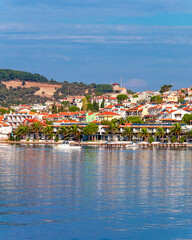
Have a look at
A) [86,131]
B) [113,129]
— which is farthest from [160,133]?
[86,131]

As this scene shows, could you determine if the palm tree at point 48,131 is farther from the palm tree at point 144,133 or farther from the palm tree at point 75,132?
the palm tree at point 144,133

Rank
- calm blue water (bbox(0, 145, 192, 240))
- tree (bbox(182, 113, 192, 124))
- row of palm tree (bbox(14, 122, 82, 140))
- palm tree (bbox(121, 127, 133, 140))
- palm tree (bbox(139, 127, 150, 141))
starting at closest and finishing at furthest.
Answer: calm blue water (bbox(0, 145, 192, 240)) < palm tree (bbox(139, 127, 150, 141)) < palm tree (bbox(121, 127, 133, 140)) < tree (bbox(182, 113, 192, 124)) < row of palm tree (bbox(14, 122, 82, 140))

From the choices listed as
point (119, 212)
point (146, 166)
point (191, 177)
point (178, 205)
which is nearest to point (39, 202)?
point (119, 212)

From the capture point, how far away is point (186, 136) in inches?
4461

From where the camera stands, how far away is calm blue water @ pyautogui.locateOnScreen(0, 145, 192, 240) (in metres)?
22.1

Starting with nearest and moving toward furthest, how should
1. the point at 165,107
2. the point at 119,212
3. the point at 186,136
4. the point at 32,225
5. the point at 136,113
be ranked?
the point at 32,225 → the point at 119,212 → the point at 186,136 → the point at 165,107 → the point at 136,113

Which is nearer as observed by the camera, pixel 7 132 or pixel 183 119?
pixel 183 119

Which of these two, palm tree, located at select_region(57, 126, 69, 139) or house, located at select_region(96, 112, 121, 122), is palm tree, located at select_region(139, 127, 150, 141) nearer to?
palm tree, located at select_region(57, 126, 69, 139)

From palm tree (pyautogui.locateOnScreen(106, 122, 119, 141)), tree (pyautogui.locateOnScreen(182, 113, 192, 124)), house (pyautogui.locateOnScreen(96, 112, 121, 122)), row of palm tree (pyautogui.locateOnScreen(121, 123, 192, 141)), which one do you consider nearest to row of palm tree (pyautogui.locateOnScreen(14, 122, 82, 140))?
palm tree (pyautogui.locateOnScreen(106, 122, 119, 141))

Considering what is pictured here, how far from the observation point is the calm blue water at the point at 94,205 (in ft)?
72.5

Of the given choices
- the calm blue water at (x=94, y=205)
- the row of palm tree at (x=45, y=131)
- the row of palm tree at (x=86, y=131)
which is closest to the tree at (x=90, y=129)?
the row of palm tree at (x=86, y=131)

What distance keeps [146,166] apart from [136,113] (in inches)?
3774

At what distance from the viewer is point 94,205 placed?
1082 inches

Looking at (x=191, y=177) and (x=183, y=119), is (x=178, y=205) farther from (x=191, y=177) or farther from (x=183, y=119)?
(x=183, y=119)
